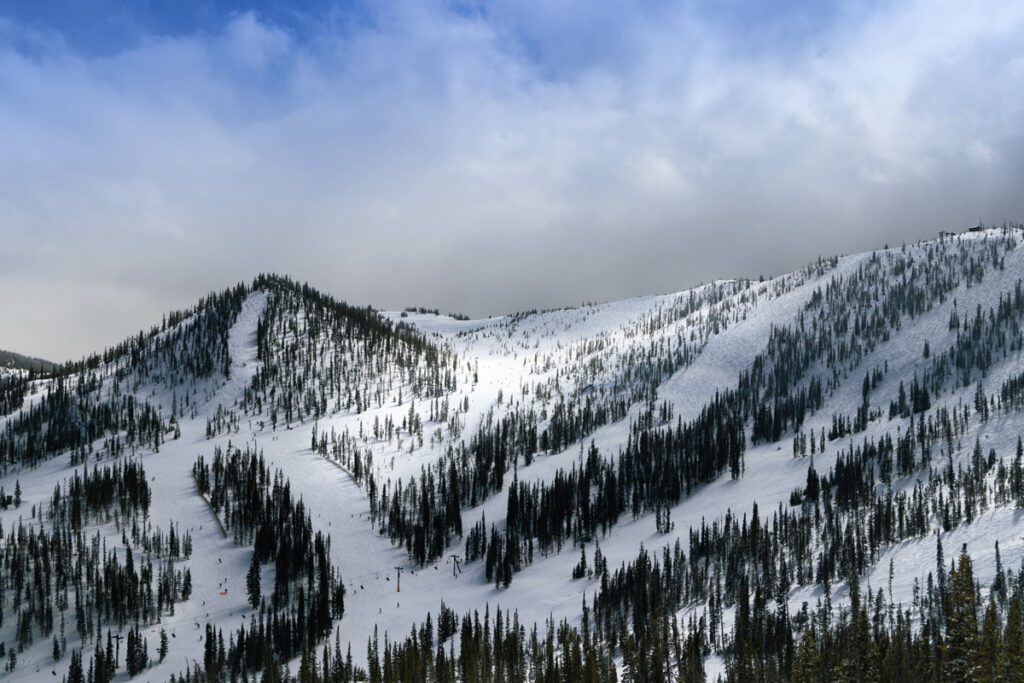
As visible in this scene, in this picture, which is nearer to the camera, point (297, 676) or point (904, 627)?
point (904, 627)

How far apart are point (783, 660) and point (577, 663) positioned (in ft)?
114

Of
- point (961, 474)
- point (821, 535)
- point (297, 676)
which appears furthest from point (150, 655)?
point (961, 474)

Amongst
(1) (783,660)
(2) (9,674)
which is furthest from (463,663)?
(2) (9,674)

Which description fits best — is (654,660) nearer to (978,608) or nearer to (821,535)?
(978,608)

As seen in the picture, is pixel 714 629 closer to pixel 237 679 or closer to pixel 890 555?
pixel 890 555

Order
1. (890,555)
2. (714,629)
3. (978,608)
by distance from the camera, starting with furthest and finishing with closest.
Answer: (890,555)
(714,629)
(978,608)

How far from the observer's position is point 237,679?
6880 inches

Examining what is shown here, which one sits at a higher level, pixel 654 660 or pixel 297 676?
pixel 654 660

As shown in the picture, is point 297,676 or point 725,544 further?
point 725,544

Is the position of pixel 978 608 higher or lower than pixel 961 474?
lower

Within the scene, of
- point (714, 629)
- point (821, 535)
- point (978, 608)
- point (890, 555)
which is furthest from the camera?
point (821, 535)

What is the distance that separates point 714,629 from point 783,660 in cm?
2036

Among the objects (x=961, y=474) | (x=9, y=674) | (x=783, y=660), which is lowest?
(x=9, y=674)

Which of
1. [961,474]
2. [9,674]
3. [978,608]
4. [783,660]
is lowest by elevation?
[9,674]
